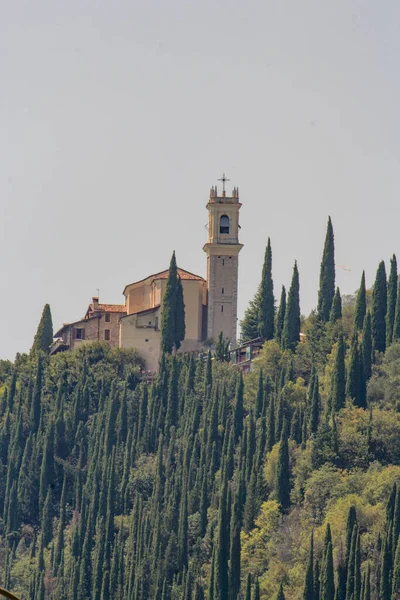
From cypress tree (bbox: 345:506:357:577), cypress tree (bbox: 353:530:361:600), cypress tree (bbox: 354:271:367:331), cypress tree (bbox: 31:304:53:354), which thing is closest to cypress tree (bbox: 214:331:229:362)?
cypress tree (bbox: 354:271:367:331)

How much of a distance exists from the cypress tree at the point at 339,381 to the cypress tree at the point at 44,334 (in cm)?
1605

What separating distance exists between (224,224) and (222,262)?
1.92 m

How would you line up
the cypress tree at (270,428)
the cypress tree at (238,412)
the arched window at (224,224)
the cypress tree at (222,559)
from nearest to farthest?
1. the cypress tree at (222,559)
2. the cypress tree at (270,428)
3. the cypress tree at (238,412)
4. the arched window at (224,224)

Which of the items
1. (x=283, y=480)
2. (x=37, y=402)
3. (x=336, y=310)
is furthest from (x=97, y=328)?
(x=283, y=480)

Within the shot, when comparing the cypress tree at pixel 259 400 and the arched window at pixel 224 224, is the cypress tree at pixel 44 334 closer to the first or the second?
the arched window at pixel 224 224

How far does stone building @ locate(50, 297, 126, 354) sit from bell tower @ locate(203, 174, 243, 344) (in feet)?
15.4

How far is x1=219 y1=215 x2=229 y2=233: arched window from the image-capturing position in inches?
3514

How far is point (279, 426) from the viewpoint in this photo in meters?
77.8

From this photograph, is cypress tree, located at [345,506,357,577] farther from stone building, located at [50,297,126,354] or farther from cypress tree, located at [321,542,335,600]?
stone building, located at [50,297,126,354]

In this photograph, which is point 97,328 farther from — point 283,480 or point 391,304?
point 283,480

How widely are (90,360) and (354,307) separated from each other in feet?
36.9

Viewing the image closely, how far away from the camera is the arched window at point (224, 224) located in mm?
89250

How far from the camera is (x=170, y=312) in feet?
279

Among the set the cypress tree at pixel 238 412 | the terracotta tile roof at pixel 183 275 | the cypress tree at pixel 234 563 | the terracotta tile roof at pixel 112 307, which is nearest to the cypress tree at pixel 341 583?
the cypress tree at pixel 234 563
